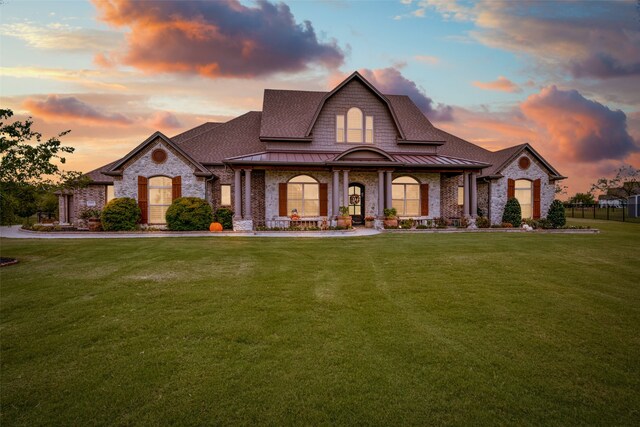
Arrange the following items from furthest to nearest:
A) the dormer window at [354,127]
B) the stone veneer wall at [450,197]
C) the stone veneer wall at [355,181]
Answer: the stone veneer wall at [450,197] < the dormer window at [354,127] < the stone veneer wall at [355,181]

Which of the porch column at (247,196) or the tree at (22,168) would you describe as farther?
the porch column at (247,196)

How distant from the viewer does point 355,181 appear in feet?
72.3

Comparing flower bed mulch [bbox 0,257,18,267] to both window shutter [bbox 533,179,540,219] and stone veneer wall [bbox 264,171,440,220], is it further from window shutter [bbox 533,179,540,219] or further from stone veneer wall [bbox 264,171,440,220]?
window shutter [bbox 533,179,540,219]

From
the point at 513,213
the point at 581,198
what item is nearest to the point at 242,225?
the point at 513,213

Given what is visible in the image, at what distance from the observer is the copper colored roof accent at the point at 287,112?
22.1 m

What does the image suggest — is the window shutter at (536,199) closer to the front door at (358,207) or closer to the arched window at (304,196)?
the front door at (358,207)


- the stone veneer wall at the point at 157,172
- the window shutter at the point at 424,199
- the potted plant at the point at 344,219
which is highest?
the stone veneer wall at the point at 157,172

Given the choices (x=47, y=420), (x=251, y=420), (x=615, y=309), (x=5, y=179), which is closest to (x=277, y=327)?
(x=251, y=420)

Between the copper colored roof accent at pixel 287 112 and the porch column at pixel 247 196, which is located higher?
the copper colored roof accent at pixel 287 112

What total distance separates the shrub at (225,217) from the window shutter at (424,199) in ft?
40.6

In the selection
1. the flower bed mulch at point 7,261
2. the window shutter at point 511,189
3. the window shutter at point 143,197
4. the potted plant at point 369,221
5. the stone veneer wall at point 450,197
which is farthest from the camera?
the stone veneer wall at point 450,197

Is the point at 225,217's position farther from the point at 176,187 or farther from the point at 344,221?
the point at 344,221

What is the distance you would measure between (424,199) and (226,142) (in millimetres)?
14104

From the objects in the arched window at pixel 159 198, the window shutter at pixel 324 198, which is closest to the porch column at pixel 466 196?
the window shutter at pixel 324 198
